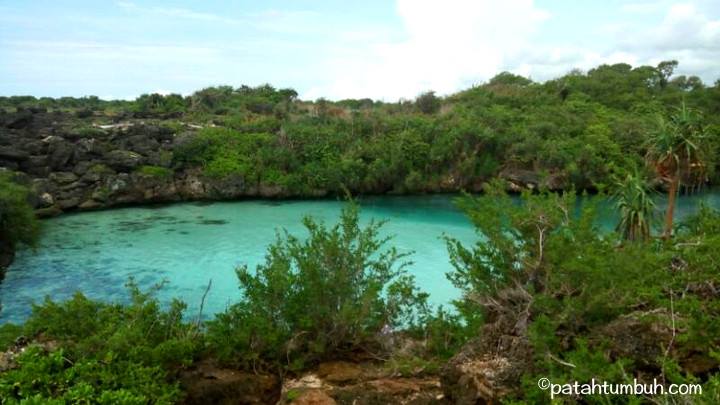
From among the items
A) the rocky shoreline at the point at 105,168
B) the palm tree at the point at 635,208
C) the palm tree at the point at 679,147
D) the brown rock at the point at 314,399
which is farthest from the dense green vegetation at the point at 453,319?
the rocky shoreline at the point at 105,168

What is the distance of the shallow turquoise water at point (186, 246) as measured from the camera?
51.9 feet

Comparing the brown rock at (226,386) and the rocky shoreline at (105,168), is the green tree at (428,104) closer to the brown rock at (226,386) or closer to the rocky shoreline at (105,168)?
the rocky shoreline at (105,168)

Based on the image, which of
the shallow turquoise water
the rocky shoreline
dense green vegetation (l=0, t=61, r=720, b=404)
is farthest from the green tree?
dense green vegetation (l=0, t=61, r=720, b=404)

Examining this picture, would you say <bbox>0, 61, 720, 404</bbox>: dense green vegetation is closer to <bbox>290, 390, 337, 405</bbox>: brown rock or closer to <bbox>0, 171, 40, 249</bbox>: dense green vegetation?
<bbox>290, 390, 337, 405</bbox>: brown rock

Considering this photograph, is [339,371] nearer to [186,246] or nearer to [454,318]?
[454,318]

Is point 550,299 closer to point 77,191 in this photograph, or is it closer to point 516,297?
point 516,297

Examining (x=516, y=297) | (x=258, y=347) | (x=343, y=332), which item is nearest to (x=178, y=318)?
(x=258, y=347)

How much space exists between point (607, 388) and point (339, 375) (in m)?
3.05

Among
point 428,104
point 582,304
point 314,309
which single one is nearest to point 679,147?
point 582,304

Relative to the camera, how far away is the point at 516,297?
5.67 m

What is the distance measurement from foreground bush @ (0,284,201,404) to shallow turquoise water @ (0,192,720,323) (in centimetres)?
749

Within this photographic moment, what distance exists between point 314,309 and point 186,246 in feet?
54.4

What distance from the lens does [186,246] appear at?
71.1ft

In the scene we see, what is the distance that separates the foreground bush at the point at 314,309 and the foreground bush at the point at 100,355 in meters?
0.61
